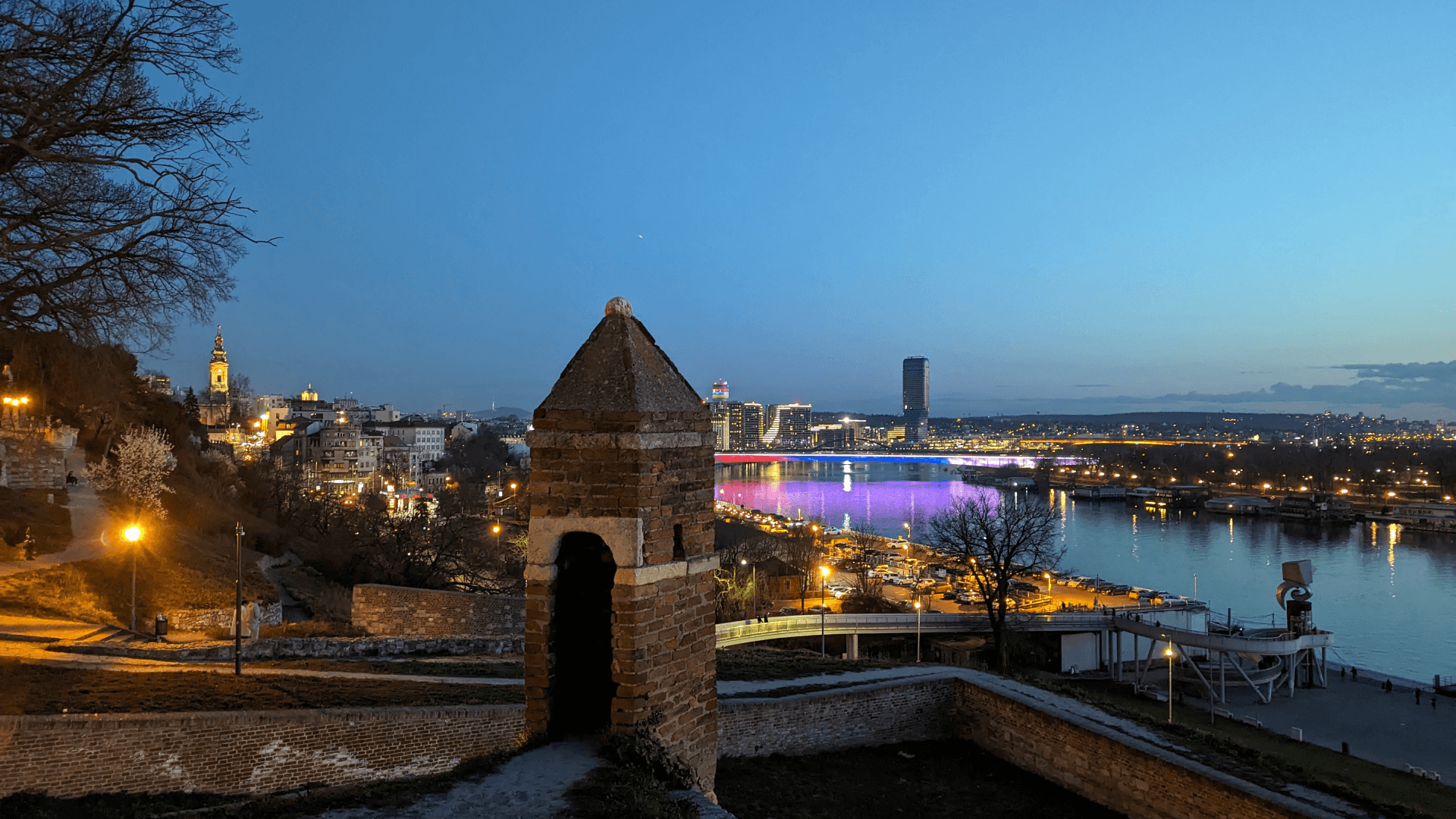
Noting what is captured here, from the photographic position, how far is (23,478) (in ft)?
86.9

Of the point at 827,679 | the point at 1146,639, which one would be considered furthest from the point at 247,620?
the point at 1146,639

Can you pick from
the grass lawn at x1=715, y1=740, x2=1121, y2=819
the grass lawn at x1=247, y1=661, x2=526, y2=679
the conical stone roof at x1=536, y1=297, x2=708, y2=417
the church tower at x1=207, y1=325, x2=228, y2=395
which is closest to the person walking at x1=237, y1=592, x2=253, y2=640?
the grass lawn at x1=247, y1=661, x2=526, y2=679

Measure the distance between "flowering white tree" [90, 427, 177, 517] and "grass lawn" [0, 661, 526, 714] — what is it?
1632 centimetres

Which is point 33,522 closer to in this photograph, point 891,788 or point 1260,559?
point 891,788

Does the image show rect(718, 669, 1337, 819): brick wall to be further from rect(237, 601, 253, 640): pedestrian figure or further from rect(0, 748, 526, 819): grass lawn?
rect(237, 601, 253, 640): pedestrian figure

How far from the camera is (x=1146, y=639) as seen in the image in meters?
31.1

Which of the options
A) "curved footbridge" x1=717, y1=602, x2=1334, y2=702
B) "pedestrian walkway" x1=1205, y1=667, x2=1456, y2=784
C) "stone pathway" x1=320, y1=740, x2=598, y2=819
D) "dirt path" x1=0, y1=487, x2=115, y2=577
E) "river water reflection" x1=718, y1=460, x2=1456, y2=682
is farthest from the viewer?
"river water reflection" x1=718, y1=460, x2=1456, y2=682

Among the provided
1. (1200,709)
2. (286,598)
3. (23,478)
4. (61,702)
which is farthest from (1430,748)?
(23,478)

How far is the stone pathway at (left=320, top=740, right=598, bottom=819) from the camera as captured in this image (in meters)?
4.76

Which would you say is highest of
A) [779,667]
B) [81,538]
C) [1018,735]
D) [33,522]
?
[33,522]

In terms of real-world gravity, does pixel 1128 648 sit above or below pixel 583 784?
below

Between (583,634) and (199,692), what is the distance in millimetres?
6884

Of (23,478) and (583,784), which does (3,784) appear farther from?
(23,478)

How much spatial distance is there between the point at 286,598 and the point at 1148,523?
240ft
